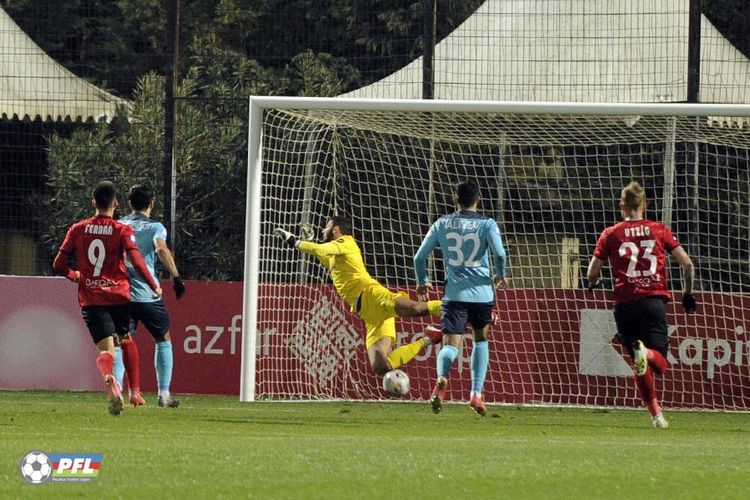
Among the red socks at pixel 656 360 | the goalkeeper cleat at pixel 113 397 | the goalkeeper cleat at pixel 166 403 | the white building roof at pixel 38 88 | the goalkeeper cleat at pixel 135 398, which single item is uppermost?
the white building roof at pixel 38 88

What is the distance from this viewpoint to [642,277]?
36.0 ft

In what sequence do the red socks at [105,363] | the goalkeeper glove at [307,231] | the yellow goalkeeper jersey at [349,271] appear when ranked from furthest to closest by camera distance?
1. the goalkeeper glove at [307,231]
2. the yellow goalkeeper jersey at [349,271]
3. the red socks at [105,363]

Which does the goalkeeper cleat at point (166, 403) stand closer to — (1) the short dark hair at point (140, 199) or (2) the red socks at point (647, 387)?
(1) the short dark hair at point (140, 199)

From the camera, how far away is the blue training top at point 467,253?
1206 centimetres

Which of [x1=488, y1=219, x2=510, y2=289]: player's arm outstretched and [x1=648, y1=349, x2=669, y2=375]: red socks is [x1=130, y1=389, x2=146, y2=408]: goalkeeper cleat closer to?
[x1=488, y1=219, x2=510, y2=289]: player's arm outstretched

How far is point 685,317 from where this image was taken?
14422mm

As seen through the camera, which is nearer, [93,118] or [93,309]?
[93,309]

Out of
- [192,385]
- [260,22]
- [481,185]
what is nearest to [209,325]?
[192,385]

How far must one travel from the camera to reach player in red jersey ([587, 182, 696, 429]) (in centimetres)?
1093

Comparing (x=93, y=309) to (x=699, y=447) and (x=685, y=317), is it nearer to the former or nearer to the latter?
(x=699, y=447)

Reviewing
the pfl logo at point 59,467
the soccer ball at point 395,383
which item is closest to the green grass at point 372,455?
the pfl logo at point 59,467

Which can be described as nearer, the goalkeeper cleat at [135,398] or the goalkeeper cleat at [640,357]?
the goalkeeper cleat at [640,357]

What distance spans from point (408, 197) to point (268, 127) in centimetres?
170

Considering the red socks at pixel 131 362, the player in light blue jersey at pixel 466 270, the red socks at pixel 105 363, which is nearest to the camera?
the red socks at pixel 105 363
